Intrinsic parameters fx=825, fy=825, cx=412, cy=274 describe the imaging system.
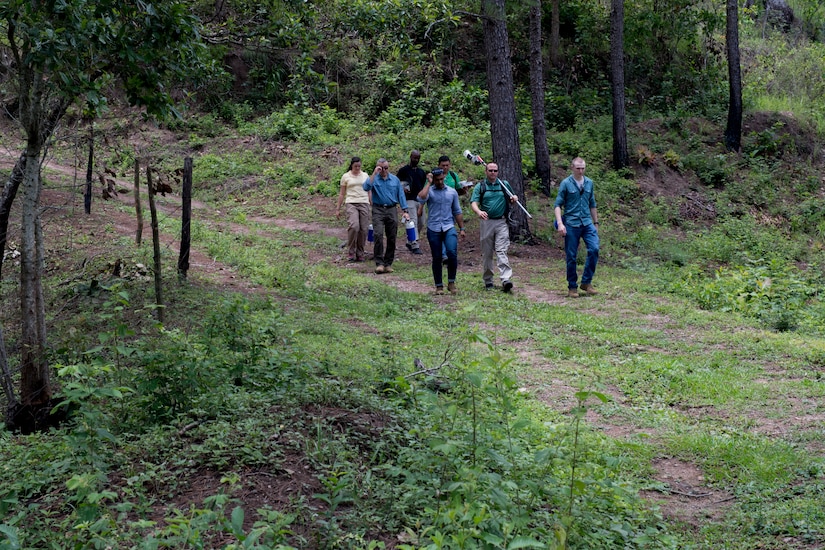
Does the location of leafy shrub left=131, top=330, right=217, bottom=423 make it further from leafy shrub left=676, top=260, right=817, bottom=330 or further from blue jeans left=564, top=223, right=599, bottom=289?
leafy shrub left=676, top=260, right=817, bottom=330

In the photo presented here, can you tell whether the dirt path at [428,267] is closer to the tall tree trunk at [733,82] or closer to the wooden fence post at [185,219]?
the wooden fence post at [185,219]

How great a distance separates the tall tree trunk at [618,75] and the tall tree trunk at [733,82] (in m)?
3.35

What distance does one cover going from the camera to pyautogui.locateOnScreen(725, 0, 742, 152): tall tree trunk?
21.9 metres

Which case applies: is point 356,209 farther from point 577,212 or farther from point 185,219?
point 577,212

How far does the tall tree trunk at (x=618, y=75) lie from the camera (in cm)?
2069

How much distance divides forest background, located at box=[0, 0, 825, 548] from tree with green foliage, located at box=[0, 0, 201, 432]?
6 centimetres

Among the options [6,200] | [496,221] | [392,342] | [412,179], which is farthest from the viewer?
[412,179]

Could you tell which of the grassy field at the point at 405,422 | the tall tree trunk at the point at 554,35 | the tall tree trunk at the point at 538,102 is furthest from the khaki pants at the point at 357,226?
the tall tree trunk at the point at 554,35

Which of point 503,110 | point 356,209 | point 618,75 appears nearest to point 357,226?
point 356,209

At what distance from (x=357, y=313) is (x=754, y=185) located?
14729 mm

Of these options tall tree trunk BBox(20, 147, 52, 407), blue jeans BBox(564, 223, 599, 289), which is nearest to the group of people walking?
blue jeans BBox(564, 223, 599, 289)

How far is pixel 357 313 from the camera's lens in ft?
36.1

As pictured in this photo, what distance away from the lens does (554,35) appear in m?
26.4

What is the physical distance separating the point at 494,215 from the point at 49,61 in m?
7.28
